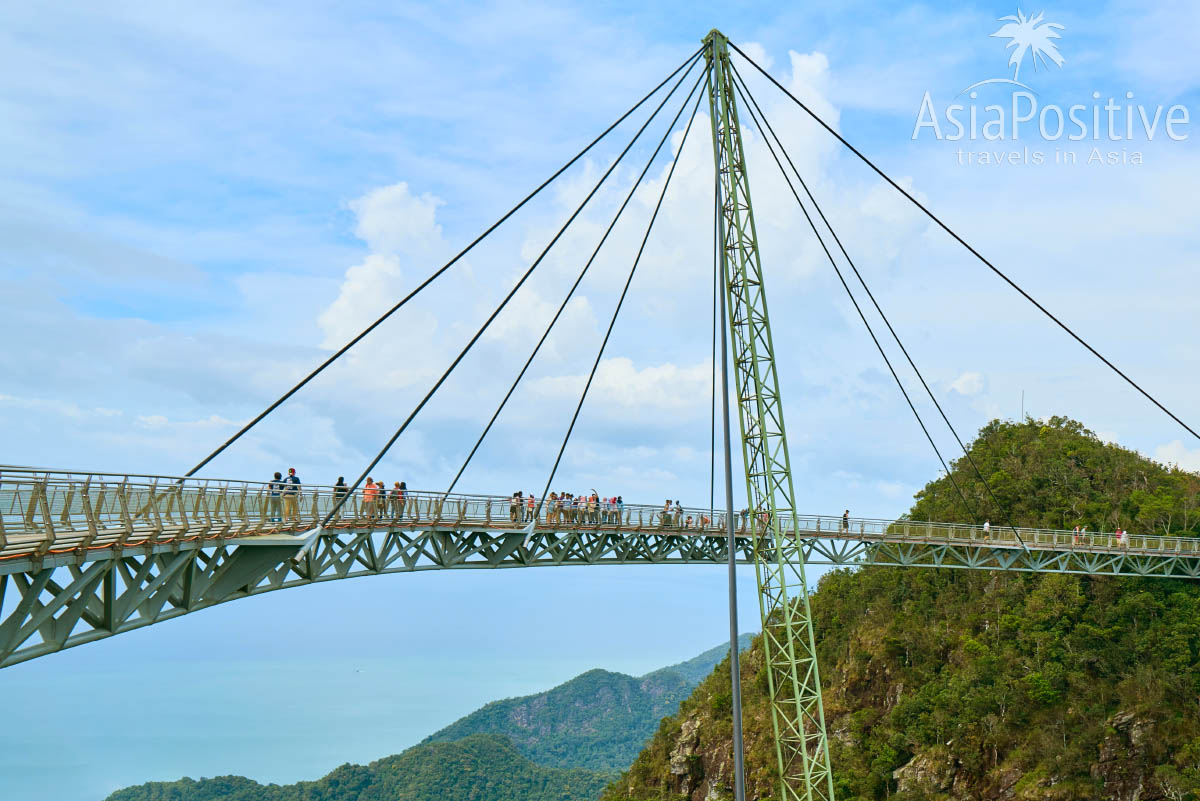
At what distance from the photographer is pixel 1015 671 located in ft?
156

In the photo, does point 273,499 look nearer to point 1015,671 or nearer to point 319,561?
point 319,561

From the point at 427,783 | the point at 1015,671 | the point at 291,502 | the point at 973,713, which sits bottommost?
the point at 427,783

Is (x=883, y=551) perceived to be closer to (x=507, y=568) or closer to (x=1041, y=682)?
(x=1041, y=682)

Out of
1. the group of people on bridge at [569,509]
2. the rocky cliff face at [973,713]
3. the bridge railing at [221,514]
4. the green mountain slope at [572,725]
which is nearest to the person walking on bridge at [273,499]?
the bridge railing at [221,514]

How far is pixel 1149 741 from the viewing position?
42.1 meters

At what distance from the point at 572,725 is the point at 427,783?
290ft

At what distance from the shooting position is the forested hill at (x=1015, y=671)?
4291 cm

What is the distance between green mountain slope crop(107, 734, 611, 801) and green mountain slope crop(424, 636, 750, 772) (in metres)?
54.9

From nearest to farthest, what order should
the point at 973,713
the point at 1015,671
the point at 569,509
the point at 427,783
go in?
1. the point at 569,509
2. the point at 973,713
3. the point at 1015,671
4. the point at 427,783

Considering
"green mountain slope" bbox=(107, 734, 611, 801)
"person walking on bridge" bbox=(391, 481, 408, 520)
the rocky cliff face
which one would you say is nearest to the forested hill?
the rocky cliff face

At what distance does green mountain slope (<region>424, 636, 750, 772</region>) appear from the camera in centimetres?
17888

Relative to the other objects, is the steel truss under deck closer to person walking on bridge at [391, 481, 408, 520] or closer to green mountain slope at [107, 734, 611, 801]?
person walking on bridge at [391, 481, 408, 520]

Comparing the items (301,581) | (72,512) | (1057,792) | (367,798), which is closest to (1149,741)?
(1057,792)

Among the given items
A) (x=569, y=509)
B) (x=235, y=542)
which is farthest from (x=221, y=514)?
(x=569, y=509)
